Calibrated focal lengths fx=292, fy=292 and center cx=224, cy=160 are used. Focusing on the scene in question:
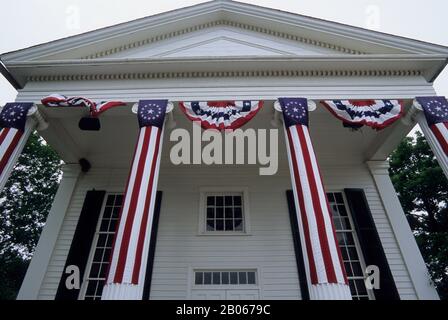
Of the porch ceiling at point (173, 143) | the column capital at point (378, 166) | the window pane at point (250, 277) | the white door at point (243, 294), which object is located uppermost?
the porch ceiling at point (173, 143)

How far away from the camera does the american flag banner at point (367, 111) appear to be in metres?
6.38

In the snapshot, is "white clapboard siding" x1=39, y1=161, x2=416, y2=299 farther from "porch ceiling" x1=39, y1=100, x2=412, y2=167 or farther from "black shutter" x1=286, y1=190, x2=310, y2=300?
"porch ceiling" x1=39, y1=100, x2=412, y2=167

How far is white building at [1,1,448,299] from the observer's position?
7105 millimetres

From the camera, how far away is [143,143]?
6.09 meters

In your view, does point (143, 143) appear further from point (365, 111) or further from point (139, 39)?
point (365, 111)

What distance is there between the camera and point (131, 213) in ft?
17.3

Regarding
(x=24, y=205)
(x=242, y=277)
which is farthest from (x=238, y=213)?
(x=24, y=205)

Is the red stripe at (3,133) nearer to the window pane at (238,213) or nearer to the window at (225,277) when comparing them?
the window at (225,277)

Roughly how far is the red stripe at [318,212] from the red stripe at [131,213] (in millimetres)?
3235

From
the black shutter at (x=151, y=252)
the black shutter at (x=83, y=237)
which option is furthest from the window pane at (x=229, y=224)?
the black shutter at (x=83, y=237)

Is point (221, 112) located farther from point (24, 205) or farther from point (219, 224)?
point (24, 205)

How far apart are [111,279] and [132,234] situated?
2.52 ft

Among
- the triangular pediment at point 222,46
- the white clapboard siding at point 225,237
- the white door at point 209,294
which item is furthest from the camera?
the triangular pediment at point 222,46

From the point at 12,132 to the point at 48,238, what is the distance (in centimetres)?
320
